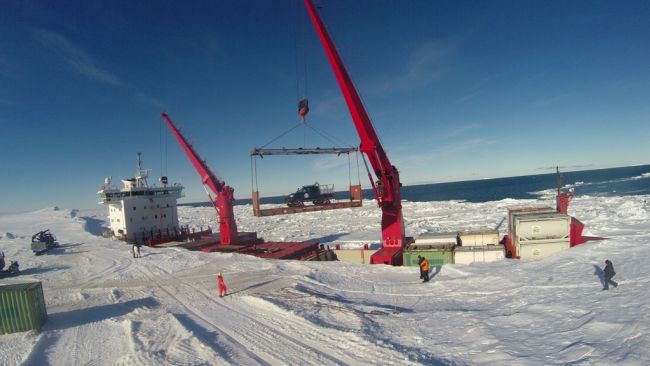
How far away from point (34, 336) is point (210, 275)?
8.19 metres

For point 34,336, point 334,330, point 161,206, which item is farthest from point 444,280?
point 161,206

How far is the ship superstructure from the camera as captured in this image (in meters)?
34.8

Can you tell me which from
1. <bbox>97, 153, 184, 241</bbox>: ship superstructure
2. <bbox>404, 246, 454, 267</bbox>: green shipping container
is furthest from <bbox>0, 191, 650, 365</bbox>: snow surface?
<bbox>97, 153, 184, 241</bbox>: ship superstructure

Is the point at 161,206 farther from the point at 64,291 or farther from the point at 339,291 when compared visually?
the point at 339,291

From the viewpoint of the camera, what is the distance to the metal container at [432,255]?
62.9 feet

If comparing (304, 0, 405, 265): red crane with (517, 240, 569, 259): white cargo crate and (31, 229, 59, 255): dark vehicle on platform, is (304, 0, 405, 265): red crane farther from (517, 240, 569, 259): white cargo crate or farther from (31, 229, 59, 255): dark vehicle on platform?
(31, 229, 59, 255): dark vehicle on platform

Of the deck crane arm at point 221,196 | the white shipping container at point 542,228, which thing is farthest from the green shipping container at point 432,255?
the deck crane arm at point 221,196

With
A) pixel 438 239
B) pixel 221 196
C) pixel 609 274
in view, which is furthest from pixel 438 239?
pixel 221 196

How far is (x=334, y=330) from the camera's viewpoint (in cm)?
944

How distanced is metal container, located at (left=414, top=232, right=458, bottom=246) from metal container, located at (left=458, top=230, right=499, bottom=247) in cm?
57

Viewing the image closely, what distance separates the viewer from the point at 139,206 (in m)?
35.6

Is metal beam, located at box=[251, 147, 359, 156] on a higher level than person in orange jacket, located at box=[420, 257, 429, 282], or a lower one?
higher

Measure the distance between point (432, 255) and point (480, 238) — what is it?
3.52 meters

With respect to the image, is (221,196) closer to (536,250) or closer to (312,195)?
(312,195)
